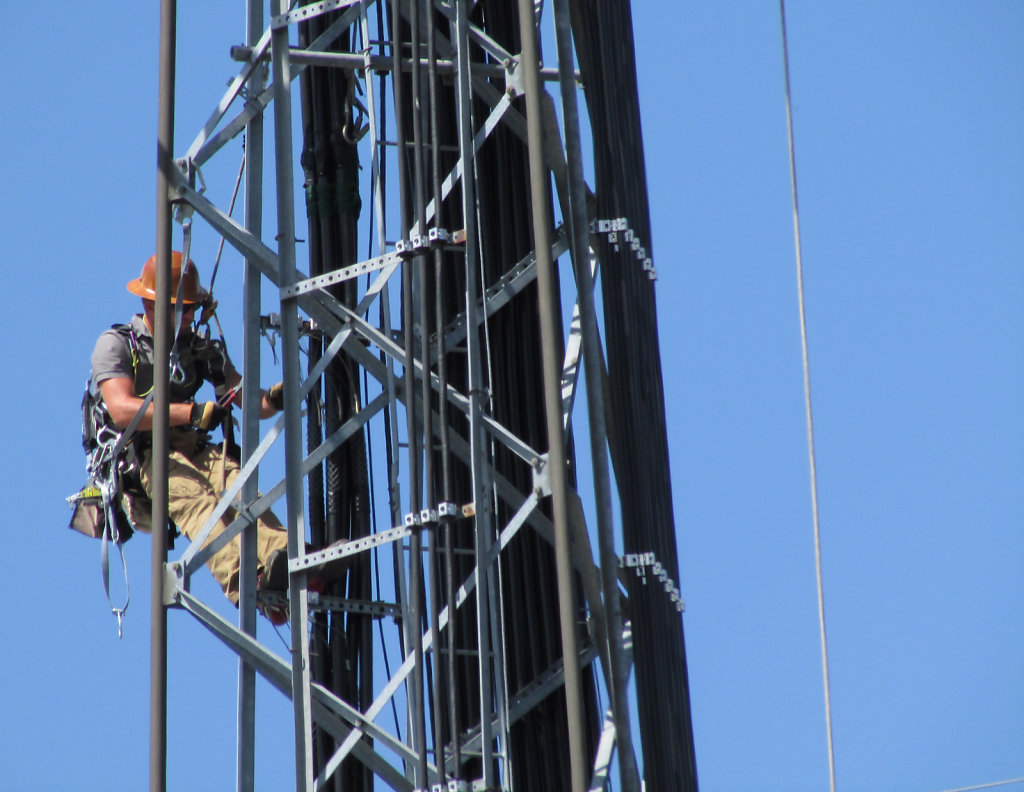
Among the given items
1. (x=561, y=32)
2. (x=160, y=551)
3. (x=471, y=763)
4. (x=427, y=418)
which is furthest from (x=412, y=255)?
(x=471, y=763)

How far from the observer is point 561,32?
290 inches

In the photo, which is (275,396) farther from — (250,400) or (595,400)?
(595,400)

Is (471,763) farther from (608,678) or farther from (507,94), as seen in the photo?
(507,94)

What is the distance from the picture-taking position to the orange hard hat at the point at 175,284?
8469mm

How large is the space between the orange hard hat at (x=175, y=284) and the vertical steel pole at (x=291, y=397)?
70 cm

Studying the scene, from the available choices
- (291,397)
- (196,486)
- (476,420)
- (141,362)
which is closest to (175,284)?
(141,362)

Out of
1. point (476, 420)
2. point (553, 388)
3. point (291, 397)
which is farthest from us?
point (291, 397)

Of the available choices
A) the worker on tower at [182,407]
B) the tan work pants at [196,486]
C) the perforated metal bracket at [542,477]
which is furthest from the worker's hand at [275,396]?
the perforated metal bracket at [542,477]

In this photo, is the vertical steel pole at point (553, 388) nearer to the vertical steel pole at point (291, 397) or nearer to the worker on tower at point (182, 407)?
the vertical steel pole at point (291, 397)

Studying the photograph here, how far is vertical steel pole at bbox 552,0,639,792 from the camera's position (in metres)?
6.91

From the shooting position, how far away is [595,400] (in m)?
7.12

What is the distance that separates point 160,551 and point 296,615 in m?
0.65

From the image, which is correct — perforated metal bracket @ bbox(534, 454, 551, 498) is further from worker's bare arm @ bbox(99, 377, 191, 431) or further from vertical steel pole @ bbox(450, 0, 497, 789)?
worker's bare arm @ bbox(99, 377, 191, 431)

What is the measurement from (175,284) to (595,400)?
2649 millimetres
